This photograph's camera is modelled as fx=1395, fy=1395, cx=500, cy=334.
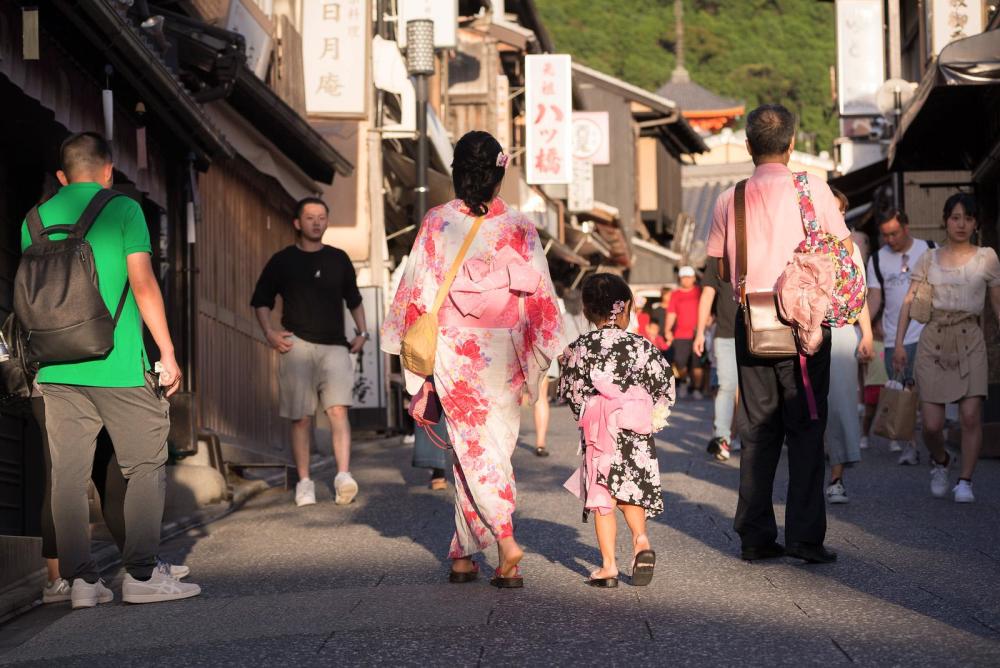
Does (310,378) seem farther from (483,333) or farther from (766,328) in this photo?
(766,328)

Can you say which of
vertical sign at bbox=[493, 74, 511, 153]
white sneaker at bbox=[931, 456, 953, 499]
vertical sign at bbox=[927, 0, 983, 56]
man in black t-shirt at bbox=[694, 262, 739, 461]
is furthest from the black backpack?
vertical sign at bbox=[493, 74, 511, 153]

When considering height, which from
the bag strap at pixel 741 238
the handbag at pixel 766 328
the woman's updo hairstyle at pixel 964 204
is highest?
the woman's updo hairstyle at pixel 964 204

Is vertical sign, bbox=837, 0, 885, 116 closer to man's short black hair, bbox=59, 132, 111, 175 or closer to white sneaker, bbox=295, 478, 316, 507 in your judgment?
white sneaker, bbox=295, 478, 316, 507

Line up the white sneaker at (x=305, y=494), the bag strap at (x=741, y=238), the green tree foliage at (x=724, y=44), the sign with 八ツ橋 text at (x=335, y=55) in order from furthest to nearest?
1. the green tree foliage at (x=724, y=44)
2. the sign with 八ツ橋 text at (x=335, y=55)
3. the white sneaker at (x=305, y=494)
4. the bag strap at (x=741, y=238)

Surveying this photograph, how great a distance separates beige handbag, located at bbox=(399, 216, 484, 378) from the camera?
5828mm

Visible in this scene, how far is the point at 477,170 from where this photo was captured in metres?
5.92

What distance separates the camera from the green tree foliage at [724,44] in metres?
62.3

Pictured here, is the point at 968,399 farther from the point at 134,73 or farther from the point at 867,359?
the point at 134,73

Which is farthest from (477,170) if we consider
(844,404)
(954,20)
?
(954,20)

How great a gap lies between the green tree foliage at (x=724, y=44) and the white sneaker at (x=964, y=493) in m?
53.7

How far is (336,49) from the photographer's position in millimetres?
16281

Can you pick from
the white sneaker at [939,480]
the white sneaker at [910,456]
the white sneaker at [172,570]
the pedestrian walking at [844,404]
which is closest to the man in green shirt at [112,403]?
the white sneaker at [172,570]

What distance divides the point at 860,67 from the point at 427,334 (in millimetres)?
17880

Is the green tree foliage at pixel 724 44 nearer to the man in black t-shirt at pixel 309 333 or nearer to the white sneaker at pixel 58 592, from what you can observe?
the man in black t-shirt at pixel 309 333
